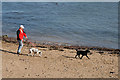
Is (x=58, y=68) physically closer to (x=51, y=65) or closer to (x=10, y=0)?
(x=51, y=65)

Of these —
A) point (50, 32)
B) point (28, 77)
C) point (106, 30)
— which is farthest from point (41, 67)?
point (106, 30)

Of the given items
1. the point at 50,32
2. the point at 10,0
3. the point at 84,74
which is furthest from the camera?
the point at 10,0

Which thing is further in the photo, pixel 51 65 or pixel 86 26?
pixel 86 26

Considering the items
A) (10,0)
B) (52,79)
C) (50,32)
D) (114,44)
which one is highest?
(10,0)

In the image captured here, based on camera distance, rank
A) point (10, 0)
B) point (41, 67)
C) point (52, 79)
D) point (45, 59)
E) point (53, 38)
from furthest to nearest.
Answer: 1. point (10, 0)
2. point (53, 38)
3. point (45, 59)
4. point (41, 67)
5. point (52, 79)

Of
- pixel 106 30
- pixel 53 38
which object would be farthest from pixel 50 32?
pixel 106 30

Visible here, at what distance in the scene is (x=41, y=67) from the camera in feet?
29.0

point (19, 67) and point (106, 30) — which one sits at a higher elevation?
point (106, 30)

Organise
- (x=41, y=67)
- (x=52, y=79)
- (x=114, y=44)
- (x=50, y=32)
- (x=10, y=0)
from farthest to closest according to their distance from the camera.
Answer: (x=10, y=0), (x=50, y=32), (x=114, y=44), (x=41, y=67), (x=52, y=79)

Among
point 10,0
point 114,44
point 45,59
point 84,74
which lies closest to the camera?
point 84,74

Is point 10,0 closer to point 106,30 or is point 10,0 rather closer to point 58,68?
point 106,30

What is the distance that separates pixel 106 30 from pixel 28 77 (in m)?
19.7

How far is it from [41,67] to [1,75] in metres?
2.14

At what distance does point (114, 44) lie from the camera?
61.8 ft
